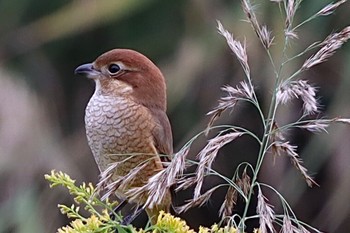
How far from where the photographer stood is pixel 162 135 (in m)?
2.56

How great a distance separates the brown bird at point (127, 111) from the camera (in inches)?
96.2

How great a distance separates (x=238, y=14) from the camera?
411 cm

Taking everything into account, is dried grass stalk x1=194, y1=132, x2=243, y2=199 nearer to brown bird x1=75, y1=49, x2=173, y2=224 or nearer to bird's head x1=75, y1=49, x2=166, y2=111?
brown bird x1=75, y1=49, x2=173, y2=224

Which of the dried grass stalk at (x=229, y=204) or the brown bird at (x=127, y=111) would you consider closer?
the dried grass stalk at (x=229, y=204)

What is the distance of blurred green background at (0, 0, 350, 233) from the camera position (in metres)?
3.92

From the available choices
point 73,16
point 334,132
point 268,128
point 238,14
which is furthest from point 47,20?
point 268,128

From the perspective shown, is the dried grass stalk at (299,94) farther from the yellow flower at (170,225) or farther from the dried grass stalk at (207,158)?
the yellow flower at (170,225)

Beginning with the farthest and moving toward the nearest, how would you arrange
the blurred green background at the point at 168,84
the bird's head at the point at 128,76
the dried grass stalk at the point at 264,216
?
the blurred green background at the point at 168,84 → the bird's head at the point at 128,76 → the dried grass stalk at the point at 264,216

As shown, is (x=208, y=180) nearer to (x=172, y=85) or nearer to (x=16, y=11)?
(x=172, y=85)

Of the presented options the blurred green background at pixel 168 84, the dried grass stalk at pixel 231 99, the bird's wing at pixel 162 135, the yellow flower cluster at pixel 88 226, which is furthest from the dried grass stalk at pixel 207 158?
the blurred green background at pixel 168 84

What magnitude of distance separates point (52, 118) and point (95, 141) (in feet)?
5.77

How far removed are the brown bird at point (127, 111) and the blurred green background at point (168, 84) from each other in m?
1.24

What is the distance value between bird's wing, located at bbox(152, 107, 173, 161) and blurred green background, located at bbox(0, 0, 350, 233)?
1258 mm

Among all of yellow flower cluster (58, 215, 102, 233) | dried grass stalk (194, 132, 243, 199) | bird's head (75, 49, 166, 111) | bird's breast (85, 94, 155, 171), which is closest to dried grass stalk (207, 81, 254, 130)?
dried grass stalk (194, 132, 243, 199)
